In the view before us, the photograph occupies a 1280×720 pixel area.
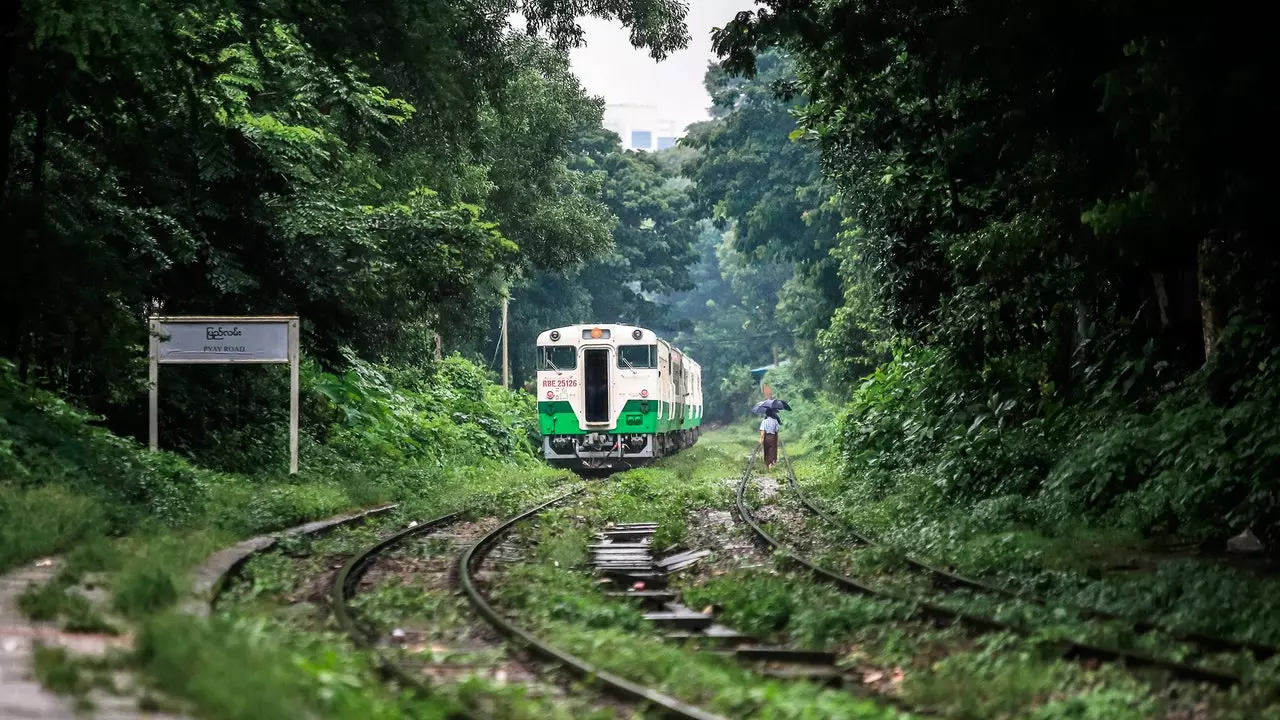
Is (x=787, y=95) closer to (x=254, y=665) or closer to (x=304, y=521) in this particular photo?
(x=304, y=521)

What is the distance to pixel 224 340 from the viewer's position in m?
16.1

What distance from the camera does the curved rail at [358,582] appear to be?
6.15 metres

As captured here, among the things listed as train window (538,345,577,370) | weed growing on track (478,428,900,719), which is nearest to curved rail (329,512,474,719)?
weed growing on track (478,428,900,719)

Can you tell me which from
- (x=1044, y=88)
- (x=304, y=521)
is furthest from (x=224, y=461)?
(x=1044, y=88)

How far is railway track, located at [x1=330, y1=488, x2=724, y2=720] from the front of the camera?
584 centimetres

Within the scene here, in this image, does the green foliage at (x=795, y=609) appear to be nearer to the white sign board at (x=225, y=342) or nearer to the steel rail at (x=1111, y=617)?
the steel rail at (x=1111, y=617)

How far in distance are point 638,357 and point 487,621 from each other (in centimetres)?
1962

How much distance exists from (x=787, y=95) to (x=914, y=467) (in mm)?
5293

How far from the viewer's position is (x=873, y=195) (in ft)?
66.8

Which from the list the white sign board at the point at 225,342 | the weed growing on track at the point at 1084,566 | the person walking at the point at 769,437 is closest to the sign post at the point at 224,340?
the white sign board at the point at 225,342

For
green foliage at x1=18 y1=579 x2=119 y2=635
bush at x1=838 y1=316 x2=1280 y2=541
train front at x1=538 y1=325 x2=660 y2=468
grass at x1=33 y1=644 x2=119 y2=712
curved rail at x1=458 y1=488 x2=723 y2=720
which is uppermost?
train front at x1=538 y1=325 x2=660 y2=468

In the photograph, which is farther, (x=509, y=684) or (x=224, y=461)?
(x=224, y=461)

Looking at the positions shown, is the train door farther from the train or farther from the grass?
the grass

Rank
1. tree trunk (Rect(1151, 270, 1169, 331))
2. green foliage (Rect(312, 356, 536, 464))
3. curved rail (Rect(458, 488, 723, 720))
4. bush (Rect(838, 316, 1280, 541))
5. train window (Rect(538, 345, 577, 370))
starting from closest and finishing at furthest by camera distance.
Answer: curved rail (Rect(458, 488, 723, 720)) → bush (Rect(838, 316, 1280, 541)) → tree trunk (Rect(1151, 270, 1169, 331)) → green foliage (Rect(312, 356, 536, 464)) → train window (Rect(538, 345, 577, 370))
